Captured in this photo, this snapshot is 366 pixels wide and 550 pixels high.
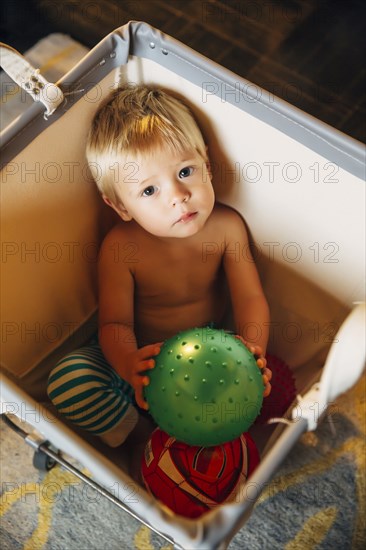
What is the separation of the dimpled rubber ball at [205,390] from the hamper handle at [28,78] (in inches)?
13.7

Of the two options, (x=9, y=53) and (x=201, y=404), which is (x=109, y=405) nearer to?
(x=201, y=404)

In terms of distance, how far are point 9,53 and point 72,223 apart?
27 cm

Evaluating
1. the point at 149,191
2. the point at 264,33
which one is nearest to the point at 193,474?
the point at 149,191

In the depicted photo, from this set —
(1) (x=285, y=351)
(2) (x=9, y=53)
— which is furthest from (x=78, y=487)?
(2) (x=9, y=53)

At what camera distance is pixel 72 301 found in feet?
3.45

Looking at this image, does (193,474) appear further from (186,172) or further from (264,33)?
(264,33)

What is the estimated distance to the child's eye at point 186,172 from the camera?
91 centimetres

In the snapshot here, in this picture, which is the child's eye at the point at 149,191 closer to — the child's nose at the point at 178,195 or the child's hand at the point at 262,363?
the child's nose at the point at 178,195

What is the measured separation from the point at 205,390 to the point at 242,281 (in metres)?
0.29

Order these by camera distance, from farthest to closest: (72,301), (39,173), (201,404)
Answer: (72,301) → (39,173) → (201,404)

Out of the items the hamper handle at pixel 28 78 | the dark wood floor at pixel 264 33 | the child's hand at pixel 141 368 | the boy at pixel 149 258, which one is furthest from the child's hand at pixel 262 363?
the dark wood floor at pixel 264 33

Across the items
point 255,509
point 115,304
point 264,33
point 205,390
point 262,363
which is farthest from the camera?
point 264,33

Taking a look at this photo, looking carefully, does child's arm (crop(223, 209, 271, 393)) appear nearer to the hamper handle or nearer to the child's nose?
the child's nose

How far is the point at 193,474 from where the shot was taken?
83cm
